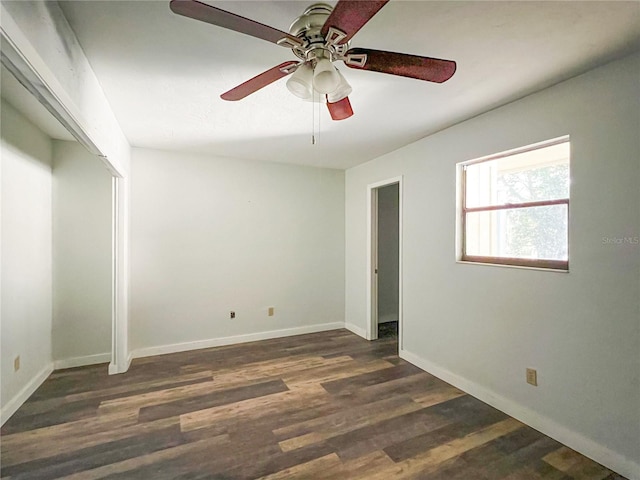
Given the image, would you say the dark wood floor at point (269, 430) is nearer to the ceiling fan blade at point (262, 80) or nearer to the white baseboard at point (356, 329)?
the white baseboard at point (356, 329)

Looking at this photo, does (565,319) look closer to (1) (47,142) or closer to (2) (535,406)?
(2) (535,406)

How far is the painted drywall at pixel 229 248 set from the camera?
3.47 meters

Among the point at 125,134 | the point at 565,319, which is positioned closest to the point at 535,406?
the point at 565,319

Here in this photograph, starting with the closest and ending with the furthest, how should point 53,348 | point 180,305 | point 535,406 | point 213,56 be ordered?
point 213,56 → point 535,406 → point 53,348 → point 180,305

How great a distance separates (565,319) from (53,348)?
4522 millimetres

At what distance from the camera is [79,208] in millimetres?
3146

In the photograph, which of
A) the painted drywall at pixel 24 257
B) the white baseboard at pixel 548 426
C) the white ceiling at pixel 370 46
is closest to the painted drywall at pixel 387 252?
the white baseboard at pixel 548 426

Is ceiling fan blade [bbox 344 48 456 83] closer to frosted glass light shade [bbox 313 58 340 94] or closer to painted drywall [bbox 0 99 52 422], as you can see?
frosted glass light shade [bbox 313 58 340 94]

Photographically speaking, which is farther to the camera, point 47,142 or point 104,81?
point 47,142

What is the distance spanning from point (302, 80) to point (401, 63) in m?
0.46

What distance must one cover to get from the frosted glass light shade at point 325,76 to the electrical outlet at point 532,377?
2348 mm

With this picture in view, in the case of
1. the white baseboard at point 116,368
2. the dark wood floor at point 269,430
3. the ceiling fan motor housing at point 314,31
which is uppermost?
the ceiling fan motor housing at point 314,31

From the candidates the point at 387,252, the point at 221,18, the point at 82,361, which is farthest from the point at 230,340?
the point at 221,18

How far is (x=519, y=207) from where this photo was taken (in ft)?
7.68
